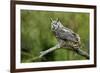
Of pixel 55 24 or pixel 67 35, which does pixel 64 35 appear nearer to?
pixel 67 35

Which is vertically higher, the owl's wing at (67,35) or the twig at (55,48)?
the owl's wing at (67,35)

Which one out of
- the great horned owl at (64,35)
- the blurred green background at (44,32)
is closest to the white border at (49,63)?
the blurred green background at (44,32)

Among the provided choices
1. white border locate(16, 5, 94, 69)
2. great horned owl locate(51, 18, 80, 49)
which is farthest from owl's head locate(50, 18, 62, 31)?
white border locate(16, 5, 94, 69)

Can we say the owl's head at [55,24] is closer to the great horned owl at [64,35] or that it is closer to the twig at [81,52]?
the great horned owl at [64,35]

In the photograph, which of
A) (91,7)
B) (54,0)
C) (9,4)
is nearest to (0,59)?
(9,4)

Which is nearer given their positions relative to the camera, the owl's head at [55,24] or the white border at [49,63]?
the white border at [49,63]

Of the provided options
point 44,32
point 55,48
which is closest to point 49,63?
point 55,48

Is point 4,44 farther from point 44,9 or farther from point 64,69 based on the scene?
point 64,69
